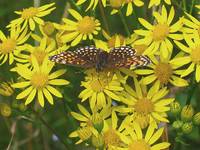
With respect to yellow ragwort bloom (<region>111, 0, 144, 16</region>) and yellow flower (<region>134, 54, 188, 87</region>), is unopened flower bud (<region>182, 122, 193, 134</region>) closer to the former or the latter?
yellow flower (<region>134, 54, 188, 87</region>)

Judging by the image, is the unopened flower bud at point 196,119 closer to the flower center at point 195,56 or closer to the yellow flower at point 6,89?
the flower center at point 195,56

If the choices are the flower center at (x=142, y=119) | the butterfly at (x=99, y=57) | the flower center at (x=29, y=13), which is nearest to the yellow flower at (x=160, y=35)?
the butterfly at (x=99, y=57)

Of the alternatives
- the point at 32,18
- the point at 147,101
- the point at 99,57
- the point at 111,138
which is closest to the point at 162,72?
the point at 147,101

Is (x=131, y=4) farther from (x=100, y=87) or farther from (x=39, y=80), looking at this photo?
(x=39, y=80)

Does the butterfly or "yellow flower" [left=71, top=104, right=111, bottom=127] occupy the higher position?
the butterfly

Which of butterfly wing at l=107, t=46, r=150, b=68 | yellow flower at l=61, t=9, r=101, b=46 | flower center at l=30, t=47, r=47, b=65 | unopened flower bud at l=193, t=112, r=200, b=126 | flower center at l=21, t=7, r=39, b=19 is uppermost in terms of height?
flower center at l=21, t=7, r=39, b=19

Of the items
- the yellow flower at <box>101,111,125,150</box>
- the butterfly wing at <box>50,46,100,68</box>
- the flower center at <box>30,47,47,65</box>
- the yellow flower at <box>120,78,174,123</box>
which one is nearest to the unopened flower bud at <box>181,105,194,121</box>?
the yellow flower at <box>120,78,174,123</box>
